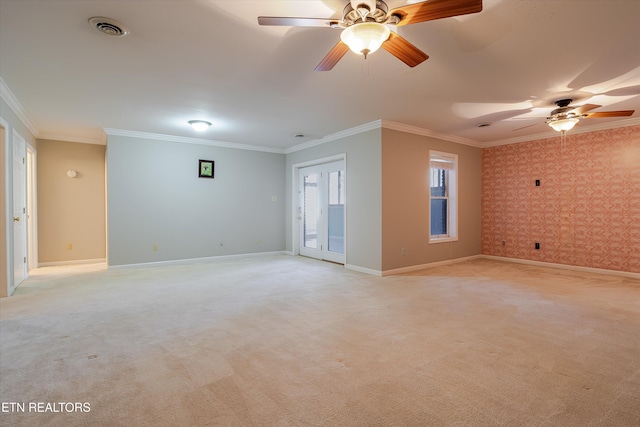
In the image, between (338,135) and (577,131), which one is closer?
(577,131)

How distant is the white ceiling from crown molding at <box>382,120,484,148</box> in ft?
0.81

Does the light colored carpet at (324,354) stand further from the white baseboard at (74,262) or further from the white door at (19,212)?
the white baseboard at (74,262)

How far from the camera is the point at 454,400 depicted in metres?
1.85

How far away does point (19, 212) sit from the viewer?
472 centimetres

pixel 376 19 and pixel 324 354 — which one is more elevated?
pixel 376 19

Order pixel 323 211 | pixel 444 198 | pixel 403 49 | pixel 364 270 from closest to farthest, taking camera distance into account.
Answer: pixel 403 49
pixel 364 270
pixel 444 198
pixel 323 211

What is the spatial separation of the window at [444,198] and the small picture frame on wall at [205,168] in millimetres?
4471

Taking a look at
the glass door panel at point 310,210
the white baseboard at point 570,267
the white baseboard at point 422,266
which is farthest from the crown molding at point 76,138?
the white baseboard at point 570,267

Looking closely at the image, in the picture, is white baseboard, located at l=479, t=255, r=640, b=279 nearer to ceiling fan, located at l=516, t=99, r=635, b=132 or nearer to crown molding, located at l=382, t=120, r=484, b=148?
crown molding, located at l=382, t=120, r=484, b=148

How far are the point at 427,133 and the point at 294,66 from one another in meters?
3.53

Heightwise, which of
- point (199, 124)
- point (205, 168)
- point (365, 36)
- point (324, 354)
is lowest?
point (324, 354)

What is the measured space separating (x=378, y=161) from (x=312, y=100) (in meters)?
1.66

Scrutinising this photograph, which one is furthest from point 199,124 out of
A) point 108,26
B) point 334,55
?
point 334,55

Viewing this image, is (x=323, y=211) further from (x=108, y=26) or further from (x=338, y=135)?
(x=108, y=26)
